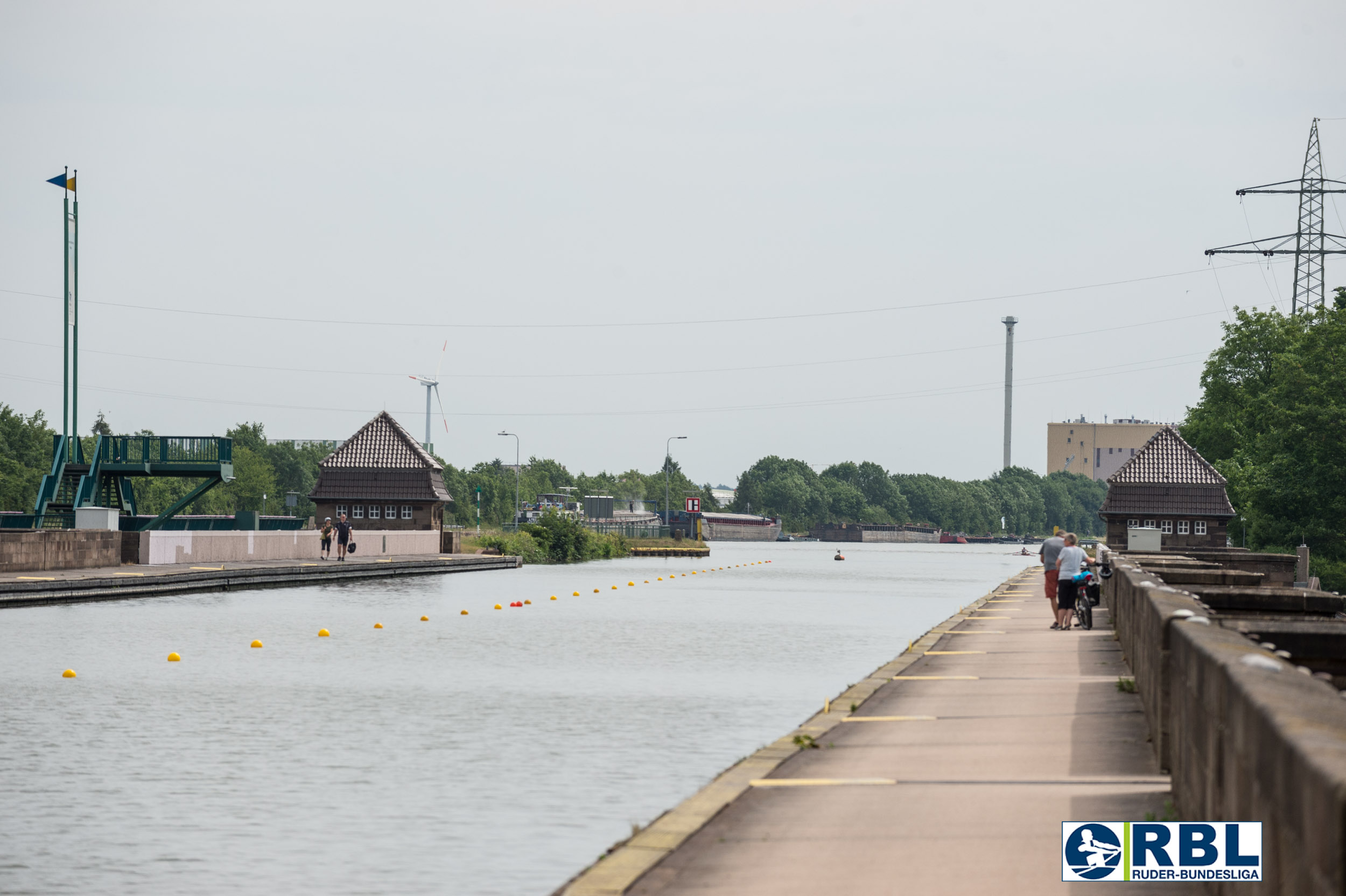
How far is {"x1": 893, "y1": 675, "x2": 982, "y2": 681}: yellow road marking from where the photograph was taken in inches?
814

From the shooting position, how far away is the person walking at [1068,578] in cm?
2842

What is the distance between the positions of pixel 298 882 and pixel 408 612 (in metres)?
30.7

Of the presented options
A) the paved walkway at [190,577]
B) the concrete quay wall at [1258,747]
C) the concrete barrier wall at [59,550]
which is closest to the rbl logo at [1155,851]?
the concrete quay wall at [1258,747]

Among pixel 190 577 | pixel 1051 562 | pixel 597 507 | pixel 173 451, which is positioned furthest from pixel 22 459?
pixel 1051 562

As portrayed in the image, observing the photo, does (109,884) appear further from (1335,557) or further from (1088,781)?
(1335,557)

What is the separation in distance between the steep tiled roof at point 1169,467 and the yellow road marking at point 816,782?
7598 centimetres

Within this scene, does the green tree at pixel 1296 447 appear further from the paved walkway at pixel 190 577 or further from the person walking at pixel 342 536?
the person walking at pixel 342 536

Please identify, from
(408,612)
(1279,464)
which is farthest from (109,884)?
(1279,464)

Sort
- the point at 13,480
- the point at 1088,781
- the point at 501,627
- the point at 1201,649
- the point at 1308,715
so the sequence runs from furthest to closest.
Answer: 1. the point at 13,480
2. the point at 501,627
3. the point at 1088,781
4. the point at 1201,649
5. the point at 1308,715

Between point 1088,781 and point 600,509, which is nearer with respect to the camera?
point 1088,781

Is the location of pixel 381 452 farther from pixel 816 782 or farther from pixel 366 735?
pixel 816 782

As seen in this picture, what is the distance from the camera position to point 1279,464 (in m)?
75.8

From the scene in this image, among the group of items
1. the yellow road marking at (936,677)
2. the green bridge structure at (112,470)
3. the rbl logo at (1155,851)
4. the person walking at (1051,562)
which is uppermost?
the green bridge structure at (112,470)

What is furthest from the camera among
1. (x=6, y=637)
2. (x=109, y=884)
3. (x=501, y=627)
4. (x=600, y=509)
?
(x=600, y=509)
